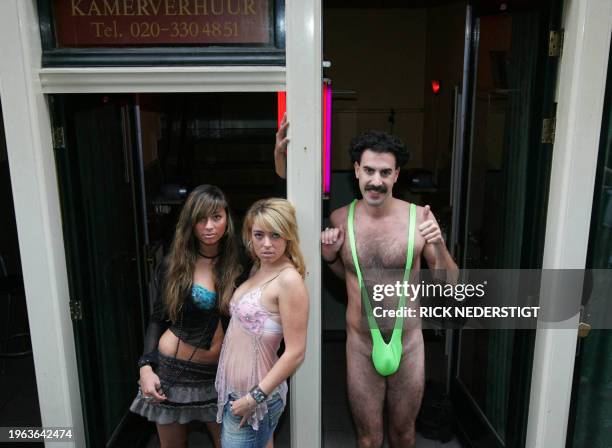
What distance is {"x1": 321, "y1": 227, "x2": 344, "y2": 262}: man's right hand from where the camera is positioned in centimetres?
234

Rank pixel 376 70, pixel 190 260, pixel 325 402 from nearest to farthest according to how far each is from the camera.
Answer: pixel 190 260
pixel 325 402
pixel 376 70

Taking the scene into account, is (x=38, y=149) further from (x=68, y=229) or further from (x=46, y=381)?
(x=46, y=381)

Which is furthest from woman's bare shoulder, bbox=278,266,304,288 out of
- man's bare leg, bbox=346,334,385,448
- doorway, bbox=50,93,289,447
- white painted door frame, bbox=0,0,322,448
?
doorway, bbox=50,93,289,447

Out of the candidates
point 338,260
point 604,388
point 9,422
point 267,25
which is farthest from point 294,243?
point 9,422

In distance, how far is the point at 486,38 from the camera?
291 cm

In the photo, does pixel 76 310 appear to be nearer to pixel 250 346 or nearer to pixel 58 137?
pixel 58 137

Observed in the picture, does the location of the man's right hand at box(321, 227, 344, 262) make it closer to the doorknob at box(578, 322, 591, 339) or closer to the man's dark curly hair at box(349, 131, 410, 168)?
the man's dark curly hair at box(349, 131, 410, 168)

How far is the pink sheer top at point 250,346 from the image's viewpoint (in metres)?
2.05

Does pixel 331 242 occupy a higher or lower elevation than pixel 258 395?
higher

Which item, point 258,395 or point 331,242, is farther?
point 331,242

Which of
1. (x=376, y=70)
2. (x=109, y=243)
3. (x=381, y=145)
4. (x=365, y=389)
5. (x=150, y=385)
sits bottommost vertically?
(x=365, y=389)

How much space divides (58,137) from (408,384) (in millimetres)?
1859

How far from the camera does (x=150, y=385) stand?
7.48 feet

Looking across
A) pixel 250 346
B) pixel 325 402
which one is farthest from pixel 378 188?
pixel 325 402
